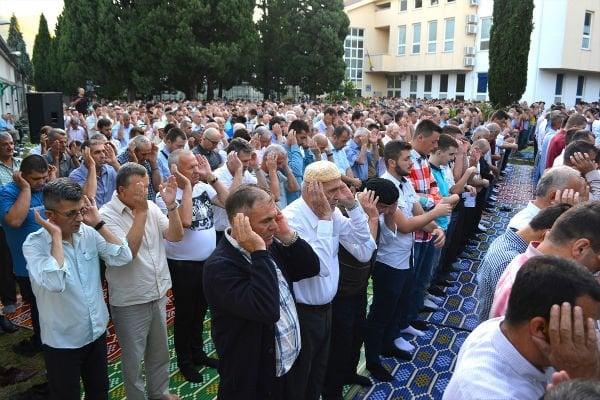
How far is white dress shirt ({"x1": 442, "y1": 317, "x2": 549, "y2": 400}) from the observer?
1.54m

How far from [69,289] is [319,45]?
30484 mm

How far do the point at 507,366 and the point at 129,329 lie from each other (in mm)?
2398

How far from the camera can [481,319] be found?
291 cm

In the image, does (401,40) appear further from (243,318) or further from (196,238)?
(243,318)

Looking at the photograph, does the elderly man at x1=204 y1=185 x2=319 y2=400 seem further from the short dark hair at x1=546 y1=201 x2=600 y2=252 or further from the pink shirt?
the short dark hair at x1=546 y1=201 x2=600 y2=252

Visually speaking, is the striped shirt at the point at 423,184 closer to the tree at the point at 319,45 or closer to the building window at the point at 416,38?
the tree at the point at 319,45

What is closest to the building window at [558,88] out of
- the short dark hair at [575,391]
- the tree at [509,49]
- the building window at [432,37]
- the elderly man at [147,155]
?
the building window at [432,37]

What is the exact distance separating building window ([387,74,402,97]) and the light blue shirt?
4147 centimetres

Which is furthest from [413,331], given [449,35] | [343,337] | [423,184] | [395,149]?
[449,35]

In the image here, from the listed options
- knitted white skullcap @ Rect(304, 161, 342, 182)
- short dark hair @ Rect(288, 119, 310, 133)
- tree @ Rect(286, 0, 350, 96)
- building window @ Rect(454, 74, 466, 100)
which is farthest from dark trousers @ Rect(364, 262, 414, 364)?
building window @ Rect(454, 74, 466, 100)

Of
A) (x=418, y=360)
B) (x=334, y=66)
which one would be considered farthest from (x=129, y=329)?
(x=334, y=66)

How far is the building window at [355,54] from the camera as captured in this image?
139 feet

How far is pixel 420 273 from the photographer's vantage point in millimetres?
4762

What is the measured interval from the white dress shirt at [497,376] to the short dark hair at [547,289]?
101 mm
